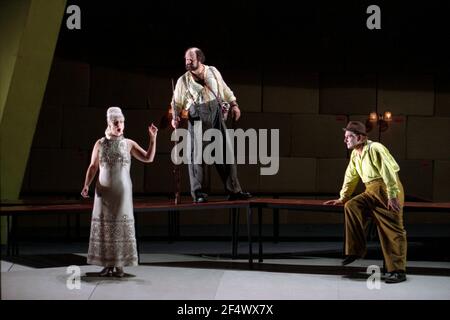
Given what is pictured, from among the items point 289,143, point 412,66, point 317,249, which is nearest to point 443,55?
point 412,66

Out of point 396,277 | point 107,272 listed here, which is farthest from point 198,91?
point 396,277

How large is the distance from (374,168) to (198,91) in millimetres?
1778

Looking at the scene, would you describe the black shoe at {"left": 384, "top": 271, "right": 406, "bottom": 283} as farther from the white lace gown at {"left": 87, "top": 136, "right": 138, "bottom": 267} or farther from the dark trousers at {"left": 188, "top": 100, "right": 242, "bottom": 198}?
the white lace gown at {"left": 87, "top": 136, "right": 138, "bottom": 267}

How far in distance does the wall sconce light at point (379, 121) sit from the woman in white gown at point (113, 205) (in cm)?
554

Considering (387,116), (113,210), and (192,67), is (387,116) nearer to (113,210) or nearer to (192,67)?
(192,67)

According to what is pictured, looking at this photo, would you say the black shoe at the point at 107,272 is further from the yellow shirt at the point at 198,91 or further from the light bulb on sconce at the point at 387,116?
the light bulb on sconce at the point at 387,116

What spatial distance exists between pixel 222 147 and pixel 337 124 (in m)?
4.23

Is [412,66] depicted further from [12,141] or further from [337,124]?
[12,141]

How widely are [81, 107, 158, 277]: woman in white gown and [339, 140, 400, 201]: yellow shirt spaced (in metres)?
1.81

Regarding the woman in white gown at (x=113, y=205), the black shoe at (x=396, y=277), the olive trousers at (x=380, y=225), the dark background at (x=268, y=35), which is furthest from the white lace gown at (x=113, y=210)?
the dark background at (x=268, y=35)

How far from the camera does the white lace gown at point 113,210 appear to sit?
21.2 ft

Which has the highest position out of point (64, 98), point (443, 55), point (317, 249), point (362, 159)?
point (443, 55)

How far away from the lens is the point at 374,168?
680 cm

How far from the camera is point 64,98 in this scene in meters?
10.7
